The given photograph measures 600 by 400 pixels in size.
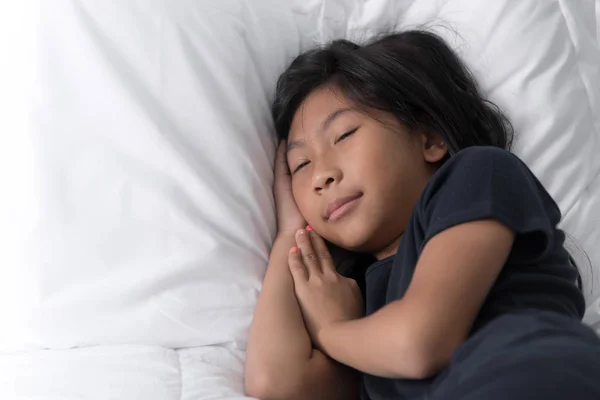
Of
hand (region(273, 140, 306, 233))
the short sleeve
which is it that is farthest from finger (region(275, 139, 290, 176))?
the short sleeve

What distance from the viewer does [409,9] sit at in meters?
1.31

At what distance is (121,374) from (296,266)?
0.32 metres

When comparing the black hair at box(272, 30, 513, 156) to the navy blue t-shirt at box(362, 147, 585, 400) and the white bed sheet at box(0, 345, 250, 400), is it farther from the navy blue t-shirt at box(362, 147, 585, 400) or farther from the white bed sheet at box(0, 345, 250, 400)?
the white bed sheet at box(0, 345, 250, 400)

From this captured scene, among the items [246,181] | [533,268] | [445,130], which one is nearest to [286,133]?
[246,181]

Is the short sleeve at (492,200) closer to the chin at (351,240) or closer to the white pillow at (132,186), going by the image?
the chin at (351,240)

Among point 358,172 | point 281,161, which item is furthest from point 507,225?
point 281,161

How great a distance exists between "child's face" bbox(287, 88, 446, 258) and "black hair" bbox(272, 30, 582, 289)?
0.03 m

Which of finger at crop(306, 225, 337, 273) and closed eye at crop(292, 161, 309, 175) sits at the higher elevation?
closed eye at crop(292, 161, 309, 175)

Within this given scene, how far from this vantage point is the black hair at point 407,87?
3.68 ft

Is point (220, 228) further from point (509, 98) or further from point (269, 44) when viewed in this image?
point (509, 98)

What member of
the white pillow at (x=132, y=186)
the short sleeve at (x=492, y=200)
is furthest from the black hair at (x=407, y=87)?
the short sleeve at (x=492, y=200)

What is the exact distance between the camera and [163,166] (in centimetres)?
107

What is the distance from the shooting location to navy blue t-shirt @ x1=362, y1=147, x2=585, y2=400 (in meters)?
0.85

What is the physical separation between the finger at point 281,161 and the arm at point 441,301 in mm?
390
